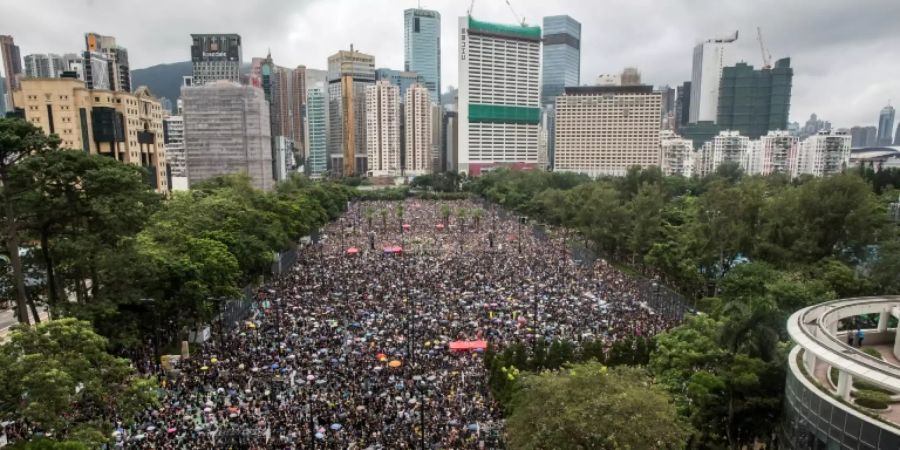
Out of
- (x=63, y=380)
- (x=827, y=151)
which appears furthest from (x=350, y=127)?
(x=63, y=380)

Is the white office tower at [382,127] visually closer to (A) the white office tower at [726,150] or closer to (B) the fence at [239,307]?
(A) the white office tower at [726,150]

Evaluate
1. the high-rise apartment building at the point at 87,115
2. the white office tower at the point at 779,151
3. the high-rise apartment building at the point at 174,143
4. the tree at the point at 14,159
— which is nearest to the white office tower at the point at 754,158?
the white office tower at the point at 779,151

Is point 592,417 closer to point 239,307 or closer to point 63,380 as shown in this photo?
point 63,380

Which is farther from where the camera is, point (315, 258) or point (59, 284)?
point (315, 258)

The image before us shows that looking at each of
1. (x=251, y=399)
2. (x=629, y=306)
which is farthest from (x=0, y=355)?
(x=629, y=306)

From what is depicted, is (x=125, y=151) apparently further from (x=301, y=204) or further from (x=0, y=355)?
(x=0, y=355)

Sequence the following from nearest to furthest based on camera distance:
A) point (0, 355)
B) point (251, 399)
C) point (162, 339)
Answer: point (0, 355), point (251, 399), point (162, 339)

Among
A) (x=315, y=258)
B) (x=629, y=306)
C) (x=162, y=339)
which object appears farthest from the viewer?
(x=315, y=258)
